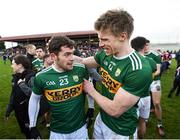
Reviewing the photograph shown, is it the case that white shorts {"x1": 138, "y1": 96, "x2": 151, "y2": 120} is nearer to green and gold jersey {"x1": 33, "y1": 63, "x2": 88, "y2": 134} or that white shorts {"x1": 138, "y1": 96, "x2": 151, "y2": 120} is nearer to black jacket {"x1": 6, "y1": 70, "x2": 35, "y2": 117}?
green and gold jersey {"x1": 33, "y1": 63, "x2": 88, "y2": 134}

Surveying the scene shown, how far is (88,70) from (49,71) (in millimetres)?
506

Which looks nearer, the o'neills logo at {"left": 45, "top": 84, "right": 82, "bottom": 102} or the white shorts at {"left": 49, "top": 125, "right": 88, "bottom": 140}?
the o'neills logo at {"left": 45, "top": 84, "right": 82, "bottom": 102}

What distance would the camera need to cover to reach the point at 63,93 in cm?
329

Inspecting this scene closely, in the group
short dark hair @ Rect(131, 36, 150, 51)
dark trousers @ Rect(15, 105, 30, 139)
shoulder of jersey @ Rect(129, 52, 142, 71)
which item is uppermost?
shoulder of jersey @ Rect(129, 52, 142, 71)

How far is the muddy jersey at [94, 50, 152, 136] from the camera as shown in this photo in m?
2.57

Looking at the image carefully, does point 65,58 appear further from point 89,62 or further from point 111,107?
point 111,107

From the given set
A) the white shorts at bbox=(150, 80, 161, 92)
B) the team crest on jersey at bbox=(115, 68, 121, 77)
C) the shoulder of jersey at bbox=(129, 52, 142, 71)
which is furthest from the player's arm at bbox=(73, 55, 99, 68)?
the white shorts at bbox=(150, 80, 161, 92)

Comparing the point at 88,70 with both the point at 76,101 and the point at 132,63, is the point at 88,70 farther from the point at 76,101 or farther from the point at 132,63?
the point at 132,63

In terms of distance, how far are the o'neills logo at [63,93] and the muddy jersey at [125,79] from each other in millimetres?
416

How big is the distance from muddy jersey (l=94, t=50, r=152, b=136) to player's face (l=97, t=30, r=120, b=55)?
0.55 feet

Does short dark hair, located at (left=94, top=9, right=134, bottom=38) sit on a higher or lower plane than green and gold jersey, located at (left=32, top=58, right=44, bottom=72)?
higher

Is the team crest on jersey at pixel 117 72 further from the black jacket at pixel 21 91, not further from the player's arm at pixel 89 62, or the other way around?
the black jacket at pixel 21 91

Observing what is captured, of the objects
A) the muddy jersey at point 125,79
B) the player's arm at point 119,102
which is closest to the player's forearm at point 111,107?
the player's arm at point 119,102

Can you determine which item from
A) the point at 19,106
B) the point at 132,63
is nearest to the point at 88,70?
the point at 132,63
